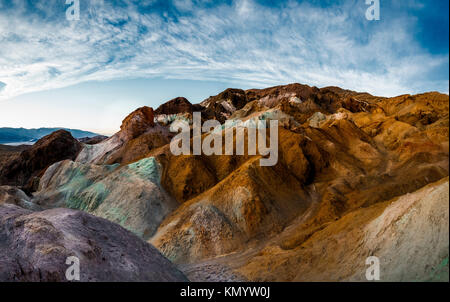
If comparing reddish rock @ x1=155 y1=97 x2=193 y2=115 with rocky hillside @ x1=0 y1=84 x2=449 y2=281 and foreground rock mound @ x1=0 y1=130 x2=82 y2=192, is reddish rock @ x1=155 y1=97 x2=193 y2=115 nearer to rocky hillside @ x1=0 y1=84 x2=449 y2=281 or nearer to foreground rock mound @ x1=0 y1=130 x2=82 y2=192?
rocky hillside @ x1=0 y1=84 x2=449 y2=281

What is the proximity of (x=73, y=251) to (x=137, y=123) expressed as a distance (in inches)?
1181

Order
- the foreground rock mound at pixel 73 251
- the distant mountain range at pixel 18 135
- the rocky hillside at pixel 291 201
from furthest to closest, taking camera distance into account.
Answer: the distant mountain range at pixel 18 135
the foreground rock mound at pixel 73 251
the rocky hillside at pixel 291 201

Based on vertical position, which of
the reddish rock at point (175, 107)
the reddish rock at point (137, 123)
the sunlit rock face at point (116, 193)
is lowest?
the sunlit rock face at point (116, 193)

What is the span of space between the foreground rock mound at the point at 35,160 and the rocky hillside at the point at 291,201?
622 centimetres

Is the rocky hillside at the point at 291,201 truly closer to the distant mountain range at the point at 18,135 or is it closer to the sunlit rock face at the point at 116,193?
the sunlit rock face at the point at 116,193

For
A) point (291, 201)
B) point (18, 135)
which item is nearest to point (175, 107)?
point (291, 201)

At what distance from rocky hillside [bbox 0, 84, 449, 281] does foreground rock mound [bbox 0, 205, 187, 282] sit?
2134 mm

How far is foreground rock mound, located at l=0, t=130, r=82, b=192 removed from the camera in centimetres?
3316

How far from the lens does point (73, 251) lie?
6.76 meters

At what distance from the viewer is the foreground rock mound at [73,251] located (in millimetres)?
6125

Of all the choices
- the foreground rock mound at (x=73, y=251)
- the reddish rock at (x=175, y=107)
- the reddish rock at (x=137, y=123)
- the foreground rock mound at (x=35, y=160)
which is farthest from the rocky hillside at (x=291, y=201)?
the reddish rock at (x=175, y=107)

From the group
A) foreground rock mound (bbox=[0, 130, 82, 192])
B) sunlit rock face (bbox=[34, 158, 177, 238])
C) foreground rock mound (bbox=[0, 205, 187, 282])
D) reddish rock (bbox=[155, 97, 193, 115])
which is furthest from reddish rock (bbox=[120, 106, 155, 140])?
foreground rock mound (bbox=[0, 205, 187, 282])
